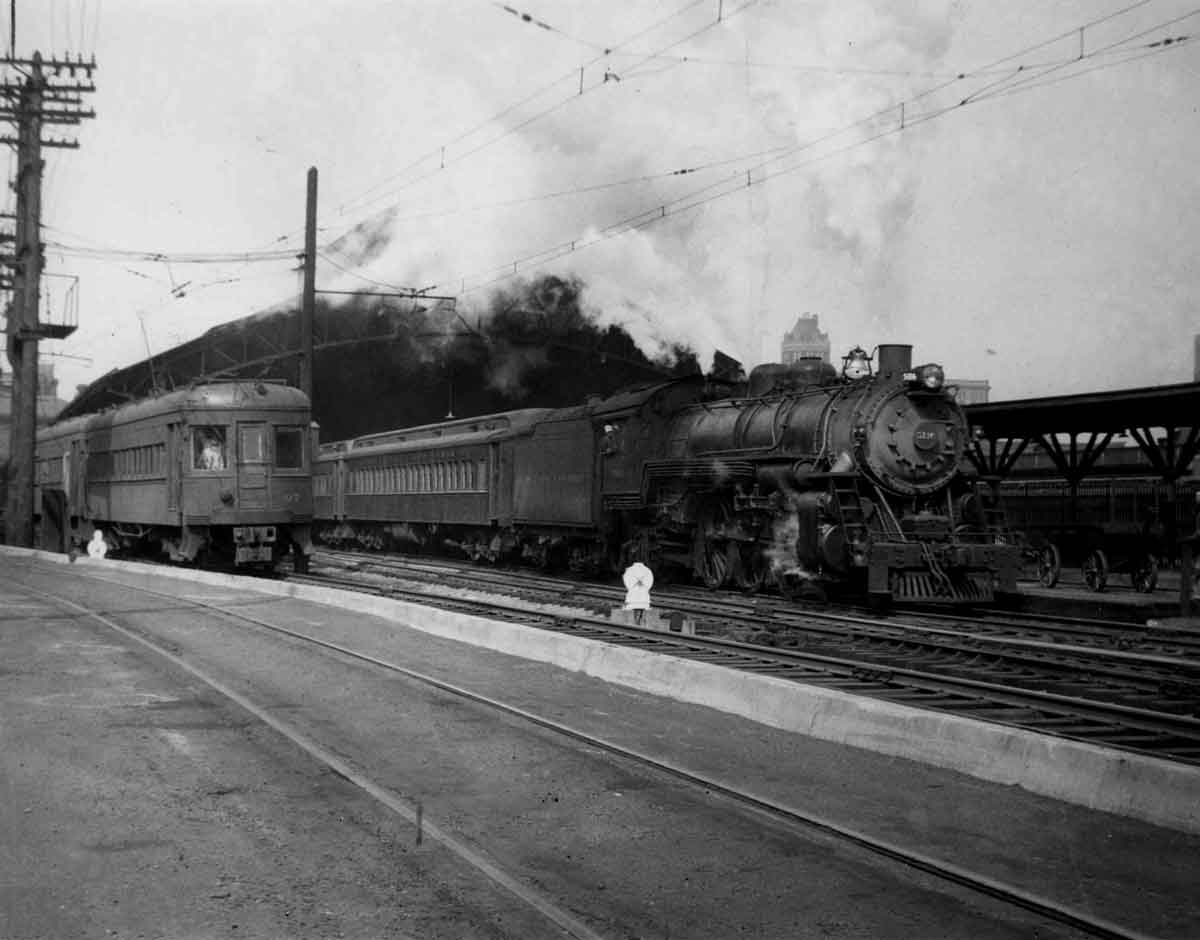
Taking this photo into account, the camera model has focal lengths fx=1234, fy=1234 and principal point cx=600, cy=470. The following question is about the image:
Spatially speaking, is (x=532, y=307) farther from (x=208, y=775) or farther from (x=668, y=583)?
(x=208, y=775)

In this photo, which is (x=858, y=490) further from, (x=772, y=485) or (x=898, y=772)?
(x=898, y=772)

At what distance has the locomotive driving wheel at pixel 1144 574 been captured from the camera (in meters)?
20.0

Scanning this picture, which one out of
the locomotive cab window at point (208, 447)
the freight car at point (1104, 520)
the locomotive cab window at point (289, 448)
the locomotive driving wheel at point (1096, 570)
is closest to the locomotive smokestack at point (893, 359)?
the freight car at point (1104, 520)

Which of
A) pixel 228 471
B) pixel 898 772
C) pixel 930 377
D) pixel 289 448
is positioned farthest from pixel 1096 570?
pixel 898 772

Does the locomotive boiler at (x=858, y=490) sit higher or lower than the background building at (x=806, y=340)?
lower

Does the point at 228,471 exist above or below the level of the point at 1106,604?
above

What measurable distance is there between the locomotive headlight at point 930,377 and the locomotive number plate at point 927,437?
19.1 inches

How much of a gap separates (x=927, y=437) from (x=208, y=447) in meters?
11.6

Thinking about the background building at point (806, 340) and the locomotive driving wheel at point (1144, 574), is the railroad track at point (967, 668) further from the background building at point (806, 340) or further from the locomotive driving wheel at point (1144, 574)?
the background building at point (806, 340)

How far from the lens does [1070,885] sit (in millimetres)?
5012

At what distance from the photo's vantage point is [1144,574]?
20172mm

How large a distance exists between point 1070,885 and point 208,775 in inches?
171

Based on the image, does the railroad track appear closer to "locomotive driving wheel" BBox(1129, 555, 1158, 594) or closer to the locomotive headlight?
the locomotive headlight

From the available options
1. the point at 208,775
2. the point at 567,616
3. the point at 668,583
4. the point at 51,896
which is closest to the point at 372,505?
the point at 668,583
